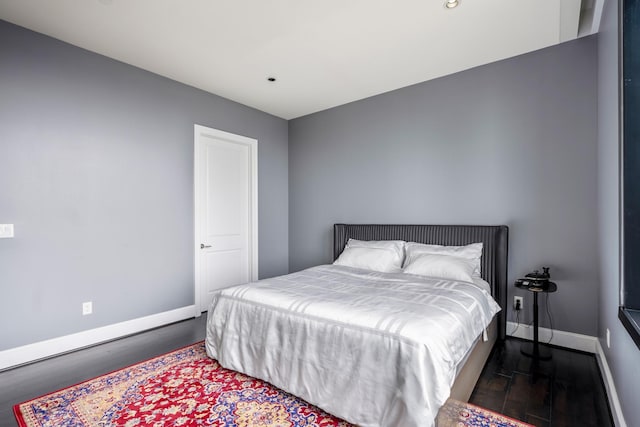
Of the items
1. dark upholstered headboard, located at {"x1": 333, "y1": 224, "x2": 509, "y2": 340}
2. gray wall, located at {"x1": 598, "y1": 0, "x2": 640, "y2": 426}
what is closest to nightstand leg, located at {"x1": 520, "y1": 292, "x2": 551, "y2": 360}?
dark upholstered headboard, located at {"x1": 333, "y1": 224, "x2": 509, "y2": 340}

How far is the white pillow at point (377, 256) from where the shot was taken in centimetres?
334

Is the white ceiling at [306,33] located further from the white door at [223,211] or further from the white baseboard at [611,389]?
the white baseboard at [611,389]

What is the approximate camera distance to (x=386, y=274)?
3.06 meters

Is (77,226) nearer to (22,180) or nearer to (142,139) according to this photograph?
(22,180)

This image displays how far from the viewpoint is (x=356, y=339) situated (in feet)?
5.63

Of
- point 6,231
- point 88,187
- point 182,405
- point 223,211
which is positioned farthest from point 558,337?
point 6,231

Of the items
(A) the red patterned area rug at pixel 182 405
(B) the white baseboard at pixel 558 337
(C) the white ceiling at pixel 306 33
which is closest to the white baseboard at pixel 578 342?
(B) the white baseboard at pixel 558 337

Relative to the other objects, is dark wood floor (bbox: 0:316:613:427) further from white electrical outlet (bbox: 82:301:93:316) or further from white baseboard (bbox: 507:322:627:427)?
white electrical outlet (bbox: 82:301:93:316)

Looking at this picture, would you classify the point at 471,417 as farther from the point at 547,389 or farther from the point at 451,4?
the point at 451,4

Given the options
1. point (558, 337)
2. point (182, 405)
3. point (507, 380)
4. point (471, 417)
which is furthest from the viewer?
point (558, 337)

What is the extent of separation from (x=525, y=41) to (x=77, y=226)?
14.2 feet

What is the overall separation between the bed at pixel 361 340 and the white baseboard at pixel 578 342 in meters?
0.31

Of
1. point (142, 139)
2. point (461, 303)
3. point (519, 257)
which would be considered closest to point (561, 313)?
point (519, 257)

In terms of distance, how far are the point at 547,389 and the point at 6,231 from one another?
4154mm
